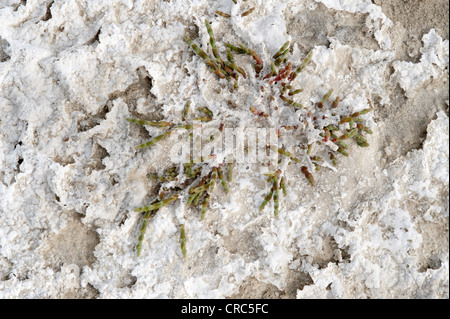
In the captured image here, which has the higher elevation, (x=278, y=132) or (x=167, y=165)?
(x=278, y=132)

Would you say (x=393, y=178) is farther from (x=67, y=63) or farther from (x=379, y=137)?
(x=67, y=63)

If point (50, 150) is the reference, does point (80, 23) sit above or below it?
above

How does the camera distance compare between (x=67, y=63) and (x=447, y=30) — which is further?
(x=447, y=30)

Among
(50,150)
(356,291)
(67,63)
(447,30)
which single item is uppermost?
(447,30)

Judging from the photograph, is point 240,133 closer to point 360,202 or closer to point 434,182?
point 360,202

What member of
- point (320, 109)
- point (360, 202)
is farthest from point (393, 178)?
point (320, 109)
